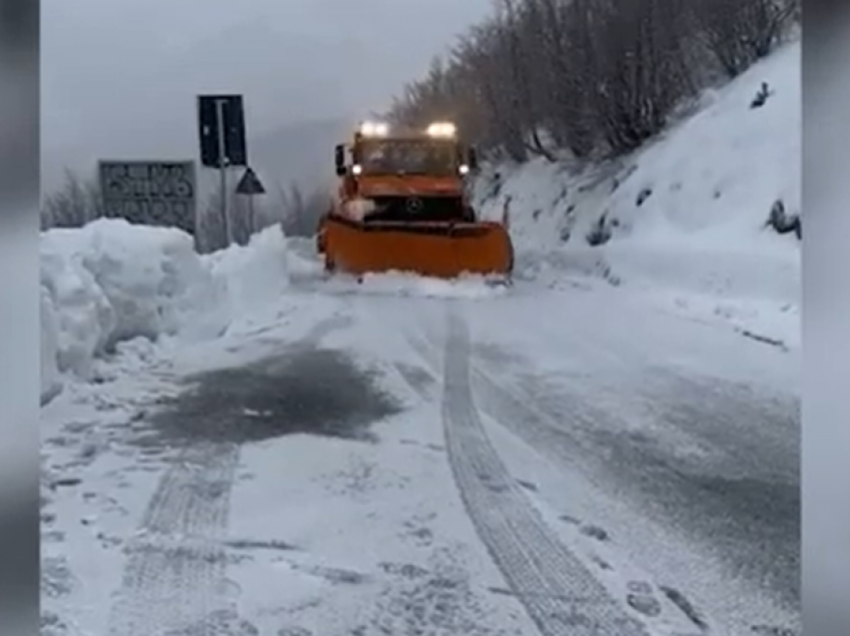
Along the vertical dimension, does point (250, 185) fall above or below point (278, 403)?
above

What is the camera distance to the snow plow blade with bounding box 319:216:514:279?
11.1ft

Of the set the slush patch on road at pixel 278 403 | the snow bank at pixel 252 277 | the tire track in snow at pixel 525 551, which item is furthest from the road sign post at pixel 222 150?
the snow bank at pixel 252 277

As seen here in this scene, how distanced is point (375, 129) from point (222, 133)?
1.70 m

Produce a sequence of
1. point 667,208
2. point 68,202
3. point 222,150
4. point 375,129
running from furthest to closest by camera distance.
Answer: point 667,208 → point 375,129 → point 222,150 → point 68,202

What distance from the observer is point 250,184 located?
1.33m

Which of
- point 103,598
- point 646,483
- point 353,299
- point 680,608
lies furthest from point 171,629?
point 353,299

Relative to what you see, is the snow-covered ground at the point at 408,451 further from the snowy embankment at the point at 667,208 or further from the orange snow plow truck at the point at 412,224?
the orange snow plow truck at the point at 412,224

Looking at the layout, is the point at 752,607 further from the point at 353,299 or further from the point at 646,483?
the point at 353,299

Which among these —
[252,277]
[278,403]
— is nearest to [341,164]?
[252,277]

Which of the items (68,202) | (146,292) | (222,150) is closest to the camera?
(68,202)

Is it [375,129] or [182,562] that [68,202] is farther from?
[375,129]

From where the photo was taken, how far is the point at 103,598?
1013mm

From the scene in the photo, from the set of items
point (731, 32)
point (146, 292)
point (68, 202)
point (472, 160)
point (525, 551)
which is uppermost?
point (731, 32)

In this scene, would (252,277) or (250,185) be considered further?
(252,277)
